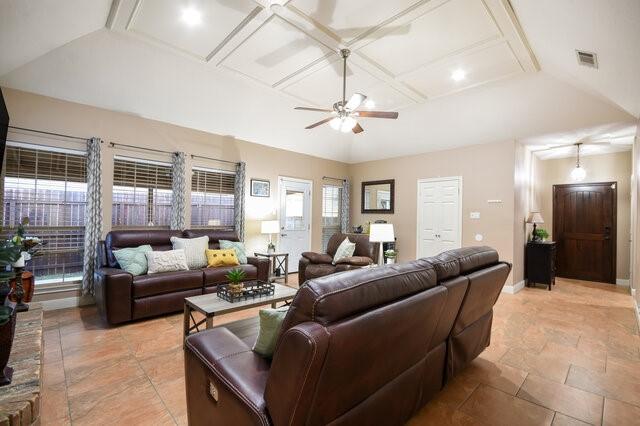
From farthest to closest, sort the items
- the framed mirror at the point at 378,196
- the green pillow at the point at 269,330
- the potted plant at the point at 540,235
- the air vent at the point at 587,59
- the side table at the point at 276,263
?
the framed mirror at the point at 378,196 → the potted plant at the point at 540,235 → the side table at the point at 276,263 → the air vent at the point at 587,59 → the green pillow at the point at 269,330

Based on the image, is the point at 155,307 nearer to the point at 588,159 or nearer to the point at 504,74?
the point at 504,74

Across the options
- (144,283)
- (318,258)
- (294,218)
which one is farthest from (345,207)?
(144,283)

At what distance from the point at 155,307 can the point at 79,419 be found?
69.8 inches

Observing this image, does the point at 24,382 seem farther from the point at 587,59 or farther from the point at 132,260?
the point at 587,59

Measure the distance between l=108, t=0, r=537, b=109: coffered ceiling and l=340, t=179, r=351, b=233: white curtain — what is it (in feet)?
10.7

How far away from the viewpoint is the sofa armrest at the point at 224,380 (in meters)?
1.21

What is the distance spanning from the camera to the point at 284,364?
1.08 metres

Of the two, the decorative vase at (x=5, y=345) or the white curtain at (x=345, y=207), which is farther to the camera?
the white curtain at (x=345, y=207)

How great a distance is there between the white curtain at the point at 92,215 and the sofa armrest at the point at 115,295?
0.79 m

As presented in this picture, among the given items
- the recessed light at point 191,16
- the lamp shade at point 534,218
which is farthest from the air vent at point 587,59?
the recessed light at point 191,16

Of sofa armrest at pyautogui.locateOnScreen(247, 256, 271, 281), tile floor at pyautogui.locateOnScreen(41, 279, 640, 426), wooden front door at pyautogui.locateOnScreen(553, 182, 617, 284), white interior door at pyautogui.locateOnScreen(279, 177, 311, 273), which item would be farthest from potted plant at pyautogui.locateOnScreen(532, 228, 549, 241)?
sofa armrest at pyautogui.locateOnScreen(247, 256, 271, 281)

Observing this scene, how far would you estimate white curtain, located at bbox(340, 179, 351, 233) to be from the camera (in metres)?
7.37

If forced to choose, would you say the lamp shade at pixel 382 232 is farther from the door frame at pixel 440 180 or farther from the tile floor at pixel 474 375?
the door frame at pixel 440 180

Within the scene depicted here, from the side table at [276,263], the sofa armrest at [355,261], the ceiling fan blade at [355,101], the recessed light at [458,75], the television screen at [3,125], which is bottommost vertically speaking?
the side table at [276,263]
